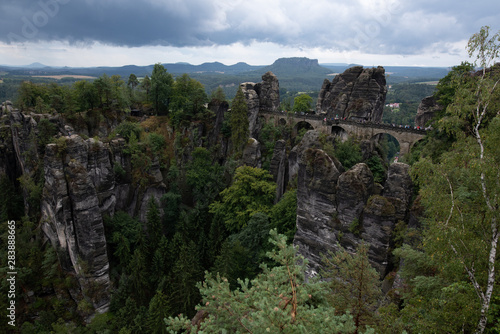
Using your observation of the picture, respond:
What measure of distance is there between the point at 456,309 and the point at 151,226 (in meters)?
30.1

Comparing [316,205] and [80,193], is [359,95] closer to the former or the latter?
[316,205]

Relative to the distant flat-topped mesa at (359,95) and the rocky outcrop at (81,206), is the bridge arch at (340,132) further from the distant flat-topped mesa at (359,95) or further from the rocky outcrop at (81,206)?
the rocky outcrop at (81,206)

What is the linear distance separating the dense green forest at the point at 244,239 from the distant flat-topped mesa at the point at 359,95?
7.08 meters

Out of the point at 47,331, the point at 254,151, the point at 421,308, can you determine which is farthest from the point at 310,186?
the point at 47,331

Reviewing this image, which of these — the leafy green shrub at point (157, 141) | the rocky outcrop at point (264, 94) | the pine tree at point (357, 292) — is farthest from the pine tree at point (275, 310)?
the rocky outcrop at point (264, 94)

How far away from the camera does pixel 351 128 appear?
42.3 meters

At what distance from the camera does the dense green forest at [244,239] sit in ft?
31.1

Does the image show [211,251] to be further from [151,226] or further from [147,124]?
[147,124]

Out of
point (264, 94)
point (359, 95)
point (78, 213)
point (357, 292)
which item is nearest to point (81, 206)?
point (78, 213)

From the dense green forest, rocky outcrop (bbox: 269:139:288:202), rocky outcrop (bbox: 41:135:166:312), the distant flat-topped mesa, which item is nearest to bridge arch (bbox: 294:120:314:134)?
the dense green forest

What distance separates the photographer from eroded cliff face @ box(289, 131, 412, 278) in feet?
66.6

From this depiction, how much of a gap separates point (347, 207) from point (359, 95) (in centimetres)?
2735

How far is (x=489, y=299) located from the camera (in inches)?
366

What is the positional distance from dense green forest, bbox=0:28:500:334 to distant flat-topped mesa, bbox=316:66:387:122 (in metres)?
7.08
